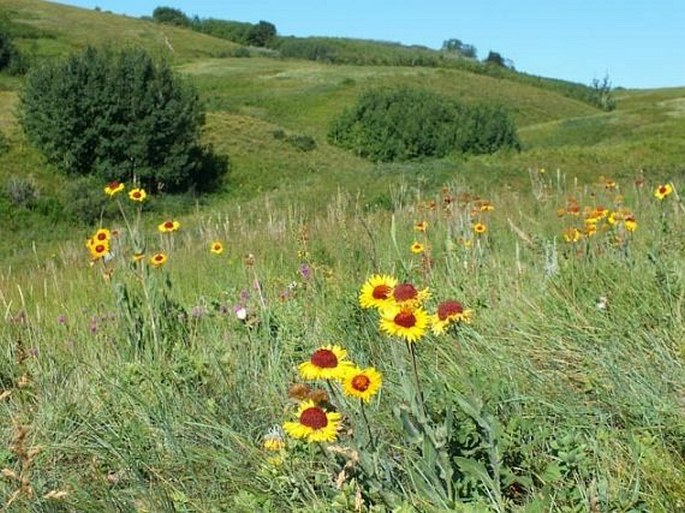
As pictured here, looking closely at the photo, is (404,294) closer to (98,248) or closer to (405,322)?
(405,322)

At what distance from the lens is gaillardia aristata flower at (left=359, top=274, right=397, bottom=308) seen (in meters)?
1.65

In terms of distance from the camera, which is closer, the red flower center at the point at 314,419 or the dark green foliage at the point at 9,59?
the red flower center at the point at 314,419

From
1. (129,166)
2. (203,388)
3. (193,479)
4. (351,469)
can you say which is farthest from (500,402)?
(129,166)

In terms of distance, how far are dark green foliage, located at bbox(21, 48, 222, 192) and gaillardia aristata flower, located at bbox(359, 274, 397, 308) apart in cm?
2235

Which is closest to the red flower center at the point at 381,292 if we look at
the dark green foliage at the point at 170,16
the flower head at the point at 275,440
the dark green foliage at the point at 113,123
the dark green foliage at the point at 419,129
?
the flower head at the point at 275,440

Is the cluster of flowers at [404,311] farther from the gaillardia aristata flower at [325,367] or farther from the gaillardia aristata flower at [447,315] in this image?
the gaillardia aristata flower at [325,367]

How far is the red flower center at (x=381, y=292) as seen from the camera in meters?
1.68

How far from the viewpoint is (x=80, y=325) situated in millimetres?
3521

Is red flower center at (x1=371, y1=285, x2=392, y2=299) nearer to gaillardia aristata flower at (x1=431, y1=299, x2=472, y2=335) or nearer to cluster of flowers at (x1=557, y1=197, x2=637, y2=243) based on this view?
gaillardia aristata flower at (x1=431, y1=299, x2=472, y2=335)

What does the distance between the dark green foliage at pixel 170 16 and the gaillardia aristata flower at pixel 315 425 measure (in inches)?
3324

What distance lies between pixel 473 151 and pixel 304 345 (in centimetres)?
3189

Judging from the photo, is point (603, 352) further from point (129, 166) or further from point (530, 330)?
point (129, 166)

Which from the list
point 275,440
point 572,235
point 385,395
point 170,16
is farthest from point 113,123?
point 170,16

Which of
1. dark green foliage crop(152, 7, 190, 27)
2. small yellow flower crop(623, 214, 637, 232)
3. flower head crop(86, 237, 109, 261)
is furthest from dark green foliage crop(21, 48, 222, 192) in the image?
dark green foliage crop(152, 7, 190, 27)
